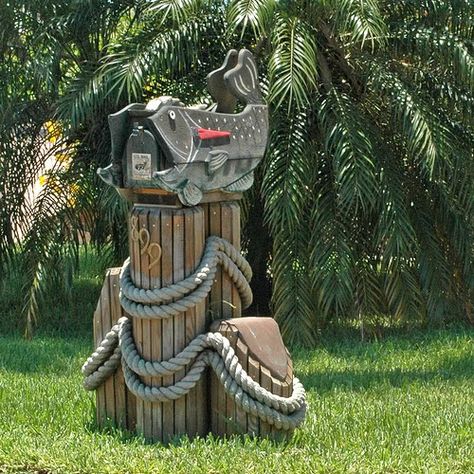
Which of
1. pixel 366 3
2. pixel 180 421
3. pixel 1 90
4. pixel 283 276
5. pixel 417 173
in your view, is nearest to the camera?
pixel 180 421

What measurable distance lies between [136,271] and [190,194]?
0.52 meters

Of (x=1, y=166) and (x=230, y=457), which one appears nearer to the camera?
(x=230, y=457)

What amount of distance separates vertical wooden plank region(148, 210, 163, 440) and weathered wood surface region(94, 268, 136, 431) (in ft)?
0.96

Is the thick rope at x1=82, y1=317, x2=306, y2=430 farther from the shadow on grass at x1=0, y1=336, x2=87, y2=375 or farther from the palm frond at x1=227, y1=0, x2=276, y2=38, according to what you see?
the palm frond at x1=227, y1=0, x2=276, y2=38

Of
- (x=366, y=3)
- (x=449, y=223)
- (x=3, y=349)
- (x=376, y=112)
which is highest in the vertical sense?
(x=366, y=3)

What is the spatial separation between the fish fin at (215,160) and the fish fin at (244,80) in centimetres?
55

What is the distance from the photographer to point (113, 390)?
657 cm

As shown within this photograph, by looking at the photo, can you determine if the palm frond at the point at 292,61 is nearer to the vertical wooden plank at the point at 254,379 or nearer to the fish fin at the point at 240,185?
the fish fin at the point at 240,185

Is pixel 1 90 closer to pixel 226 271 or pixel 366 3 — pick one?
pixel 366 3

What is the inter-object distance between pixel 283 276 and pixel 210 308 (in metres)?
4.05

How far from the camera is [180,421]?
246 inches

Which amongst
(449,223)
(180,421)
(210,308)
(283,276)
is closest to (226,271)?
(210,308)

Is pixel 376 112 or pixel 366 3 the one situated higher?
pixel 366 3

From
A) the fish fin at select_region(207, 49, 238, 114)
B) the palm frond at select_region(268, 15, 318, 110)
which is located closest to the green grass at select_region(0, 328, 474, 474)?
the fish fin at select_region(207, 49, 238, 114)
